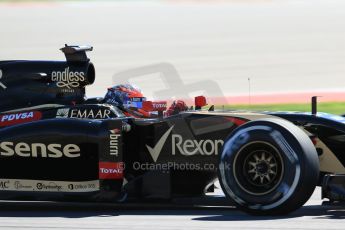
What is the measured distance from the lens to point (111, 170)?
8570 millimetres

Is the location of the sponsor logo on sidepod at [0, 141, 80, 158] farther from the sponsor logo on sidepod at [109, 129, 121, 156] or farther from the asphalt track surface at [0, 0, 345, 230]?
the asphalt track surface at [0, 0, 345, 230]

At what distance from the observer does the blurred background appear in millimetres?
26266

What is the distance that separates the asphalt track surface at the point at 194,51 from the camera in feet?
26.2

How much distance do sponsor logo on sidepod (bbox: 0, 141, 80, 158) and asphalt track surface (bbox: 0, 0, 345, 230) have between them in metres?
0.57

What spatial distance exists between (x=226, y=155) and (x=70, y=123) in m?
1.70

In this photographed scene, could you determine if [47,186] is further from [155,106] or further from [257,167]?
[257,167]

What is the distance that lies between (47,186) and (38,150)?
370 millimetres

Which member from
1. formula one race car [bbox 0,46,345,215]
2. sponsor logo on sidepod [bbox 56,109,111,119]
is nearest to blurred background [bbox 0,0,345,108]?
sponsor logo on sidepod [bbox 56,109,111,119]

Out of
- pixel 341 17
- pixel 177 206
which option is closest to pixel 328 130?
pixel 177 206

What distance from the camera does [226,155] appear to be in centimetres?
805

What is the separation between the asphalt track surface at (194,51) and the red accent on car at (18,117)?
35.7 inches

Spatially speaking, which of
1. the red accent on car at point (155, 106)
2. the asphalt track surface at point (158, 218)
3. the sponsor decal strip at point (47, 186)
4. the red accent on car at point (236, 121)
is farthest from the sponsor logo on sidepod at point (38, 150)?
the red accent on car at point (236, 121)

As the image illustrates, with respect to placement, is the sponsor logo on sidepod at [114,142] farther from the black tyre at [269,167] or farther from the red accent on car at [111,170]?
the black tyre at [269,167]

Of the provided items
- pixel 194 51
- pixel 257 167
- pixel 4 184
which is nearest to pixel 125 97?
pixel 4 184
